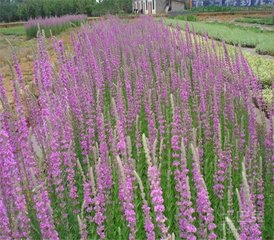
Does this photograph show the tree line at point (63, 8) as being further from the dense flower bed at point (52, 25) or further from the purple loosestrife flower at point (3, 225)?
the purple loosestrife flower at point (3, 225)

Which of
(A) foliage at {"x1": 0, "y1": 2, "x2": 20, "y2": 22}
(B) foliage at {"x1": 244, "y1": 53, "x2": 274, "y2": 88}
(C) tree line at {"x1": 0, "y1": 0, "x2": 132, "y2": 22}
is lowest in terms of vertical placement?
(A) foliage at {"x1": 0, "y1": 2, "x2": 20, "y2": 22}

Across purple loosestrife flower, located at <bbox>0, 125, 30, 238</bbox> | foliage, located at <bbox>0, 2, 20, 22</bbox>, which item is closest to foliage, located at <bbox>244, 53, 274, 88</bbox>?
purple loosestrife flower, located at <bbox>0, 125, 30, 238</bbox>

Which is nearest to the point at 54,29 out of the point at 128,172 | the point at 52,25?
the point at 52,25

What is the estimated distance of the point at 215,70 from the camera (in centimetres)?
632

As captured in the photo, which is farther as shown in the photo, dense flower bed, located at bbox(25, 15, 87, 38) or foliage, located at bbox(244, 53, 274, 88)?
dense flower bed, located at bbox(25, 15, 87, 38)

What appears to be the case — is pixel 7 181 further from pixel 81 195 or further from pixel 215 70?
pixel 215 70

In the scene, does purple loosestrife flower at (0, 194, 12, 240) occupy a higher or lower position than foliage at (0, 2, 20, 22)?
higher

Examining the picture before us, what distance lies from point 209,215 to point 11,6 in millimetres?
49648

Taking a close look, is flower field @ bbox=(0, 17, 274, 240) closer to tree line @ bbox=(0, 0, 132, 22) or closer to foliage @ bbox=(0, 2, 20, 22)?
tree line @ bbox=(0, 0, 132, 22)

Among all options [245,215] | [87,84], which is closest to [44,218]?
[245,215]

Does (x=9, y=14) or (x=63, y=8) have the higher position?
(x=63, y=8)

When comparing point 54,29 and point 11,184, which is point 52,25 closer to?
point 54,29

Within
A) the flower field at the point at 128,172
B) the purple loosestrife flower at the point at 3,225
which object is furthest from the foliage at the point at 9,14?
the purple loosestrife flower at the point at 3,225

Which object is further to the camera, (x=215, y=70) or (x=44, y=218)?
(x=215, y=70)
